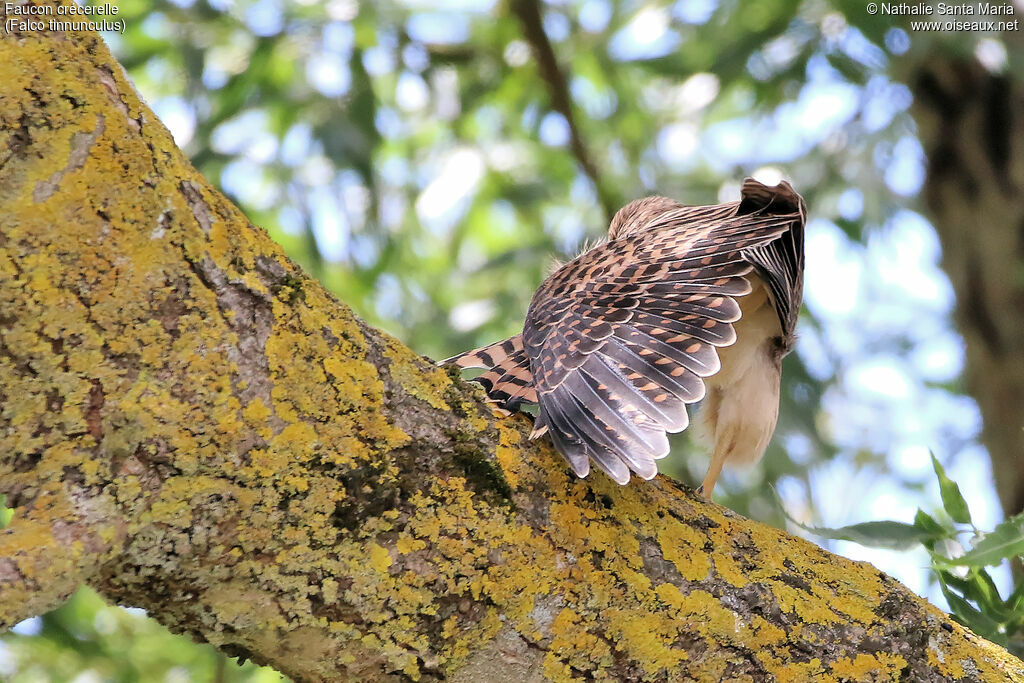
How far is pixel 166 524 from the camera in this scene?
4.70 ft

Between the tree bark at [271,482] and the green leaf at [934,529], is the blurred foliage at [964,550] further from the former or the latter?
the tree bark at [271,482]

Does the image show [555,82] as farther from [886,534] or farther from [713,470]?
[886,534]

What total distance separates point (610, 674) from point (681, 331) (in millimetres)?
722

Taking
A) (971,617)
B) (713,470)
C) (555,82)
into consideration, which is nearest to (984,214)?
(555,82)

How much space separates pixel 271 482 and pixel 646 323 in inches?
36.4

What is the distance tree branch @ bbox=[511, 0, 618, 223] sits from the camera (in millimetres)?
4762

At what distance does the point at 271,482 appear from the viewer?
1.50m

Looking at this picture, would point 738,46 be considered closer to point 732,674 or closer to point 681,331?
point 681,331

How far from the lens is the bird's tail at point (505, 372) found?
2125 mm

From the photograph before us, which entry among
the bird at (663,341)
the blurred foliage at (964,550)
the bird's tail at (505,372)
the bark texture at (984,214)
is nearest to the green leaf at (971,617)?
the blurred foliage at (964,550)

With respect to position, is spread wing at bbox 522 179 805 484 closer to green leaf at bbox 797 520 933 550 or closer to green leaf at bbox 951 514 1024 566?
green leaf at bbox 797 520 933 550

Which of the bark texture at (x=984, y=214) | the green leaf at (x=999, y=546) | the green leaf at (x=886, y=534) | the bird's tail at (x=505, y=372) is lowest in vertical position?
the bark texture at (x=984, y=214)

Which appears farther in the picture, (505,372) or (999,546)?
(505,372)

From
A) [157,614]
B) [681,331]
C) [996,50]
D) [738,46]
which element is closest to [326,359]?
[157,614]
